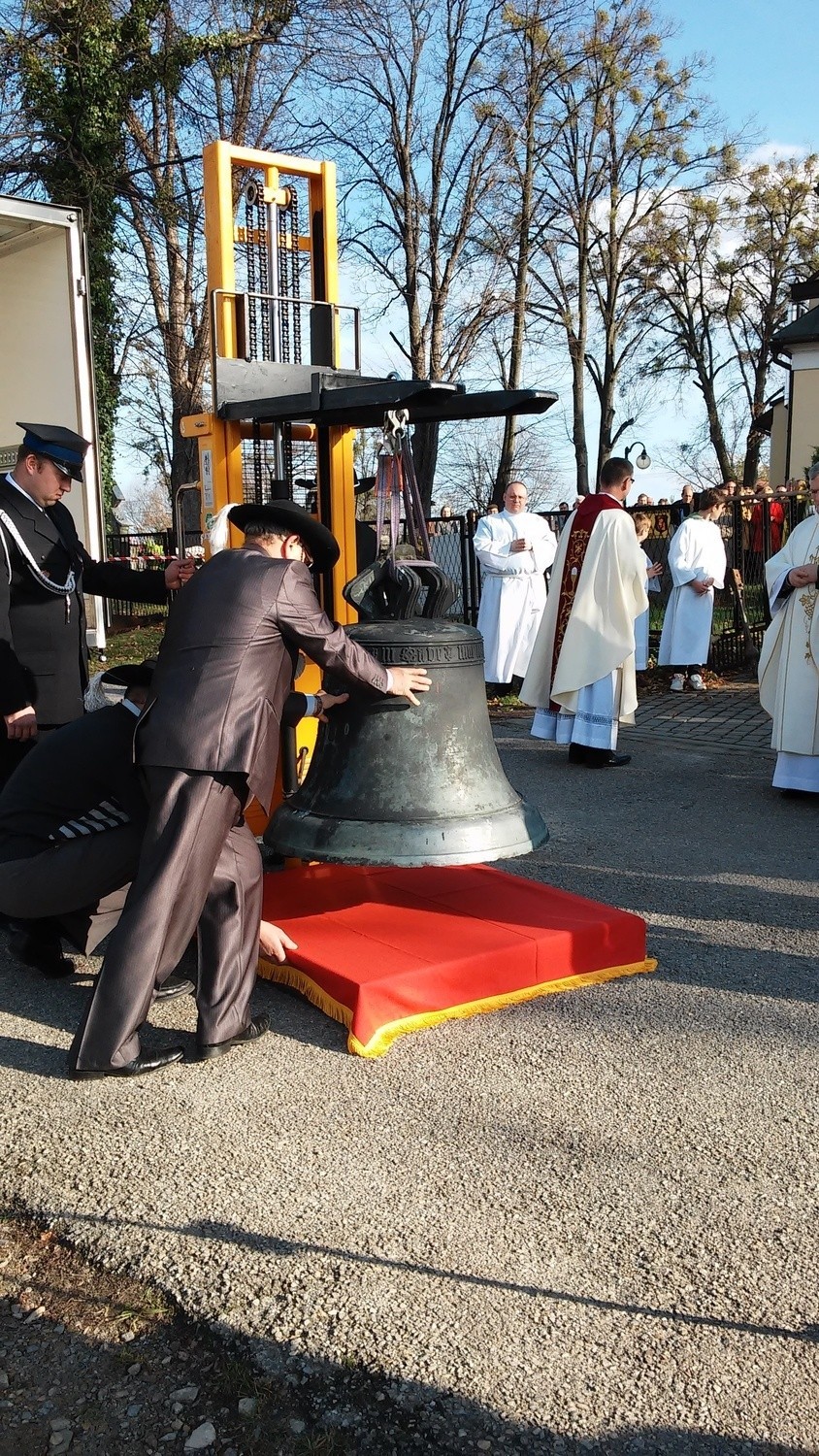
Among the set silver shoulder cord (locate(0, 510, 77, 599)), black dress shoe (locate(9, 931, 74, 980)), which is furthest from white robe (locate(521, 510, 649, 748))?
black dress shoe (locate(9, 931, 74, 980))

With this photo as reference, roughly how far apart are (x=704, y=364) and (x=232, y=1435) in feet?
127

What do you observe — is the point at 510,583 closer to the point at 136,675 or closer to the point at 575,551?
the point at 575,551

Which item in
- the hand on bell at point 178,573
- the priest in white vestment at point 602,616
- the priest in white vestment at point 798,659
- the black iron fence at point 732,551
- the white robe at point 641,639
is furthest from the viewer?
the black iron fence at point 732,551

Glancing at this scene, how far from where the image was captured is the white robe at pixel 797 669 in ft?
23.1

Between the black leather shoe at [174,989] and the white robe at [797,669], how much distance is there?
4134 mm

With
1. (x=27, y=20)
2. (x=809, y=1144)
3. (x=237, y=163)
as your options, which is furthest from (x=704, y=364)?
(x=809, y=1144)

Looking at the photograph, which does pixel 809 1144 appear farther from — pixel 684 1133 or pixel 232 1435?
pixel 232 1435

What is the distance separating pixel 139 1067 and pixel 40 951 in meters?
0.98

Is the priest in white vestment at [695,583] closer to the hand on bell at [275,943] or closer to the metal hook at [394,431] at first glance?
the metal hook at [394,431]

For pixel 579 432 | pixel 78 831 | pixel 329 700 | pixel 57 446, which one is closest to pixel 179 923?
pixel 78 831

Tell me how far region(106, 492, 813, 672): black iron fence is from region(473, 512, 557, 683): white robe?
588 millimetres

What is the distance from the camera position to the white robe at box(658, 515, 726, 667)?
37.0 feet

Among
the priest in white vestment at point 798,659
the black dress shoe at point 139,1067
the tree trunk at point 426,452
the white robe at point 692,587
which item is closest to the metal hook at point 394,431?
the black dress shoe at point 139,1067

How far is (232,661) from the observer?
139 inches
